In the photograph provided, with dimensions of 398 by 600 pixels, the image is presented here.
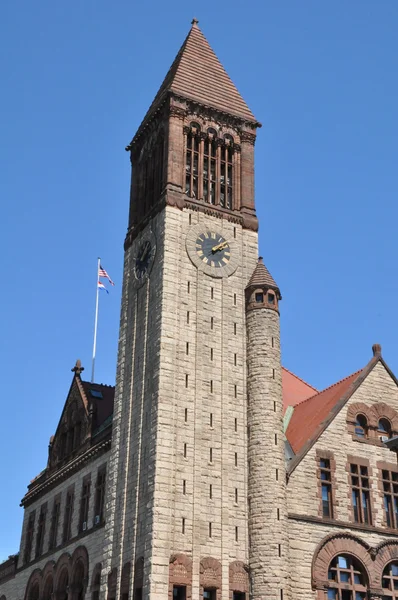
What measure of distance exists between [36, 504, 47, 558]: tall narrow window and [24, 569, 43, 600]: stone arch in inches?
51.7

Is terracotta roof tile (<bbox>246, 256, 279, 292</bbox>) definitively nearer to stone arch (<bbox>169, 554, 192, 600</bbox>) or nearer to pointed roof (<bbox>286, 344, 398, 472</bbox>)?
pointed roof (<bbox>286, 344, 398, 472</bbox>)

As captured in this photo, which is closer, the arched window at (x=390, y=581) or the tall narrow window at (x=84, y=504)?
the arched window at (x=390, y=581)

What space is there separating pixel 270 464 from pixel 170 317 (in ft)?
29.6

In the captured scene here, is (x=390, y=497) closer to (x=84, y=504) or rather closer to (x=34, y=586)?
(x=84, y=504)

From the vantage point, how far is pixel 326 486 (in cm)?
4456

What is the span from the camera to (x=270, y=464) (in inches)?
1706

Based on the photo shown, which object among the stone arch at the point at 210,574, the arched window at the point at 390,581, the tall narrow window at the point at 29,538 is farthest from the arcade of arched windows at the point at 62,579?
the arched window at the point at 390,581

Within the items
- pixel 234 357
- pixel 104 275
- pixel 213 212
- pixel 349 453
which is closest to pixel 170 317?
pixel 234 357

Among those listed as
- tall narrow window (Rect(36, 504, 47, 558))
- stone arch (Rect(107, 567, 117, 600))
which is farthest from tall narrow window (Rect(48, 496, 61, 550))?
stone arch (Rect(107, 567, 117, 600))

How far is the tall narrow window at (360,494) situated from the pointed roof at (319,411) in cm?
269

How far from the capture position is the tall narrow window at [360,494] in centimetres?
4450

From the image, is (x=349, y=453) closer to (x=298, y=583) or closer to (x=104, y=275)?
(x=298, y=583)

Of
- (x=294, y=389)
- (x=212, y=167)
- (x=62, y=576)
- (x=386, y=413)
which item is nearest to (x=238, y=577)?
(x=386, y=413)

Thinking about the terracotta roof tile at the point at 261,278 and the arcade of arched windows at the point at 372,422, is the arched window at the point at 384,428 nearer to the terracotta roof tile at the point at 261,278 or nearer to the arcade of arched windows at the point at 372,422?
the arcade of arched windows at the point at 372,422
